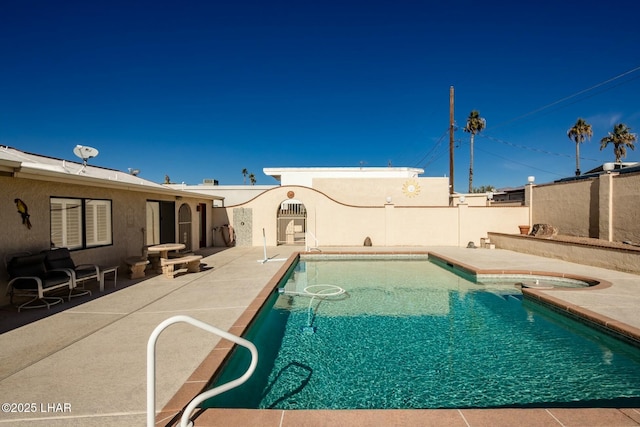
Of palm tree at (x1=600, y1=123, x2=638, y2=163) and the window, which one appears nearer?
the window

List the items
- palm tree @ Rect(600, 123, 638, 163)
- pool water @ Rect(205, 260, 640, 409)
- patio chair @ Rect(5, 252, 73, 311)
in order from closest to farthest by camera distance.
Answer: pool water @ Rect(205, 260, 640, 409), patio chair @ Rect(5, 252, 73, 311), palm tree @ Rect(600, 123, 638, 163)

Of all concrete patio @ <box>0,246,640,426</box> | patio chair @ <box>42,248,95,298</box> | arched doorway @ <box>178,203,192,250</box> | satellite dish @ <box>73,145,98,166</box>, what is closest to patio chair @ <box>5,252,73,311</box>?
patio chair @ <box>42,248,95,298</box>

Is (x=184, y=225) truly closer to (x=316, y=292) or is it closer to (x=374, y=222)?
(x=316, y=292)

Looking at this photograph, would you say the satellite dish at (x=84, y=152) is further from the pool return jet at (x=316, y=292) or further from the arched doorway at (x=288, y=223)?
the arched doorway at (x=288, y=223)

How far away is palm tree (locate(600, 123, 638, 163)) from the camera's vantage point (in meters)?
34.7

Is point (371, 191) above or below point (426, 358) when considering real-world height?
above

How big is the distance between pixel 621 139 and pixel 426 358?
46.2m

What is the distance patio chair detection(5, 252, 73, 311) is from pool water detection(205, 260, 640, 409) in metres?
4.10

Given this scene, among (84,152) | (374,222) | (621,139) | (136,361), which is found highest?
(621,139)

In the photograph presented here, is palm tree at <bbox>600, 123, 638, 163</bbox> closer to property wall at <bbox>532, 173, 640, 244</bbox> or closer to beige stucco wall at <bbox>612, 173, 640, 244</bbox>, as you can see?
property wall at <bbox>532, 173, 640, 244</bbox>

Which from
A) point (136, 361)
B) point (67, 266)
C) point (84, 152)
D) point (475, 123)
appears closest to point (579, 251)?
point (136, 361)

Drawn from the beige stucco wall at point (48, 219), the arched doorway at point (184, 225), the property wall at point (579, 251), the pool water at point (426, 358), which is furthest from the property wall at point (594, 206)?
the arched doorway at point (184, 225)

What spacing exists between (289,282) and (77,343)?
19.5 feet

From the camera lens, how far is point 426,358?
482 cm
